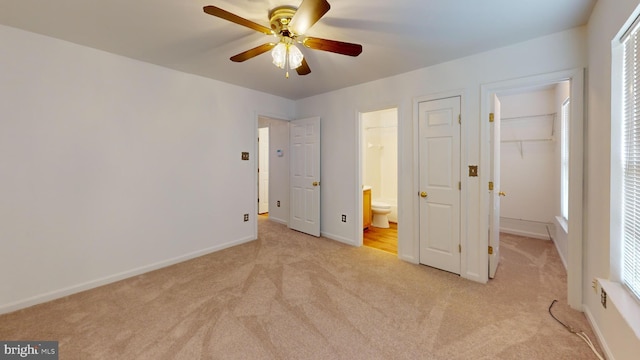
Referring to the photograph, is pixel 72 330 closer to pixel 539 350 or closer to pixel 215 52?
pixel 215 52

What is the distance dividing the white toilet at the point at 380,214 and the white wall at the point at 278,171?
1.73m

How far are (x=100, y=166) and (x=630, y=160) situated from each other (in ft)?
13.9

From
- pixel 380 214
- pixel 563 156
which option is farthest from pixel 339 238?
pixel 563 156

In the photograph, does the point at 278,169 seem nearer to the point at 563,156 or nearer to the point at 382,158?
the point at 382,158

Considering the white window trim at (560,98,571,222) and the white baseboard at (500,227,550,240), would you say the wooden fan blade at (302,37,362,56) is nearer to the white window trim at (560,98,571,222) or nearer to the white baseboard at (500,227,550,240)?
the white window trim at (560,98,571,222)

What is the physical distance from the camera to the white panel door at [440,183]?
2725 millimetres

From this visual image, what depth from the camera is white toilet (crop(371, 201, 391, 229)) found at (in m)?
4.61

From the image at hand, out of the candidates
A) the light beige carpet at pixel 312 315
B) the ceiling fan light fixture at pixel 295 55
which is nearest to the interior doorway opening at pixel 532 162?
the light beige carpet at pixel 312 315

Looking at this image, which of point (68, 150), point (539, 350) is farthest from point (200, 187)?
point (539, 350)

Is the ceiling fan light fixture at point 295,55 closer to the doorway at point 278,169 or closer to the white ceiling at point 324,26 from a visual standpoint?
the white ceiling at point 324,26

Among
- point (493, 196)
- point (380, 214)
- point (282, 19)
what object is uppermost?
point (282, 19)

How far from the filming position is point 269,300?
2230 mm

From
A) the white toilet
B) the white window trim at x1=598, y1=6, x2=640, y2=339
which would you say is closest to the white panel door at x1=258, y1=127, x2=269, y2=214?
the white toilet

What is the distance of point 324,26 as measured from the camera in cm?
203
